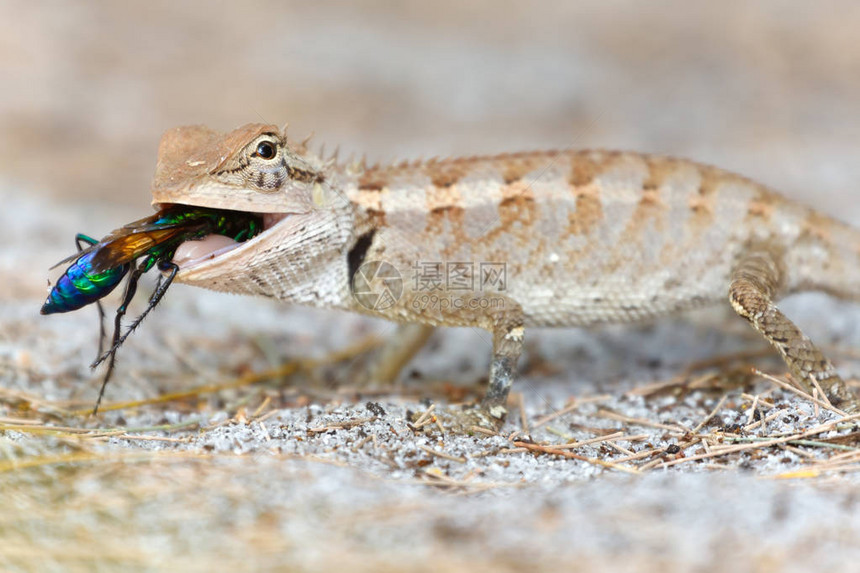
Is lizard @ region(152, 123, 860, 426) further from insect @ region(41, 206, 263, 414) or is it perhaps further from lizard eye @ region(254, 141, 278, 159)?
insect @ region(41, 206, 263, 414)

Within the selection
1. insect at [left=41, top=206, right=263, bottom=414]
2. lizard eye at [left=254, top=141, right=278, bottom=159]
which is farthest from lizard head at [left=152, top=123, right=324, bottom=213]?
insect at [left=41, top=206, right=263, bottom=414]

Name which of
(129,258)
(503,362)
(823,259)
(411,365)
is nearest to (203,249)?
(129,258)

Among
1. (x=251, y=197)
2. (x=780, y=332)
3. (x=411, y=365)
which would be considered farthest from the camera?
(x=411, y=365)

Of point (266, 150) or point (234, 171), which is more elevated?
point (266, 150)

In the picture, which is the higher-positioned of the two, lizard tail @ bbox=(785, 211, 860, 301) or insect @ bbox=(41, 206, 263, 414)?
lizard tail @ bbox=(785, 211, 860, 301)

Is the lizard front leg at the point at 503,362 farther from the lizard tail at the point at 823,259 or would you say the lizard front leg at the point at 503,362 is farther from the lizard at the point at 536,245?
the lizard tail at the point at 823,259

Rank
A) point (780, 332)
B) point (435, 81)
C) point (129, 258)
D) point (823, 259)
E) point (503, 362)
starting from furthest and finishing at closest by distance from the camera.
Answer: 1. point (435, 81)
2. point (823, 259)
3. point (503, 362)
4. point (780, 332)
5. point (129, 258)

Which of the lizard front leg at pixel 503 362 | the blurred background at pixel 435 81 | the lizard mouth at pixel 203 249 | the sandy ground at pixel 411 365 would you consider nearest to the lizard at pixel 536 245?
the lizard front leg at pixel 503 362

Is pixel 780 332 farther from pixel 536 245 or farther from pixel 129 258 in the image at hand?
pixel 129 258
